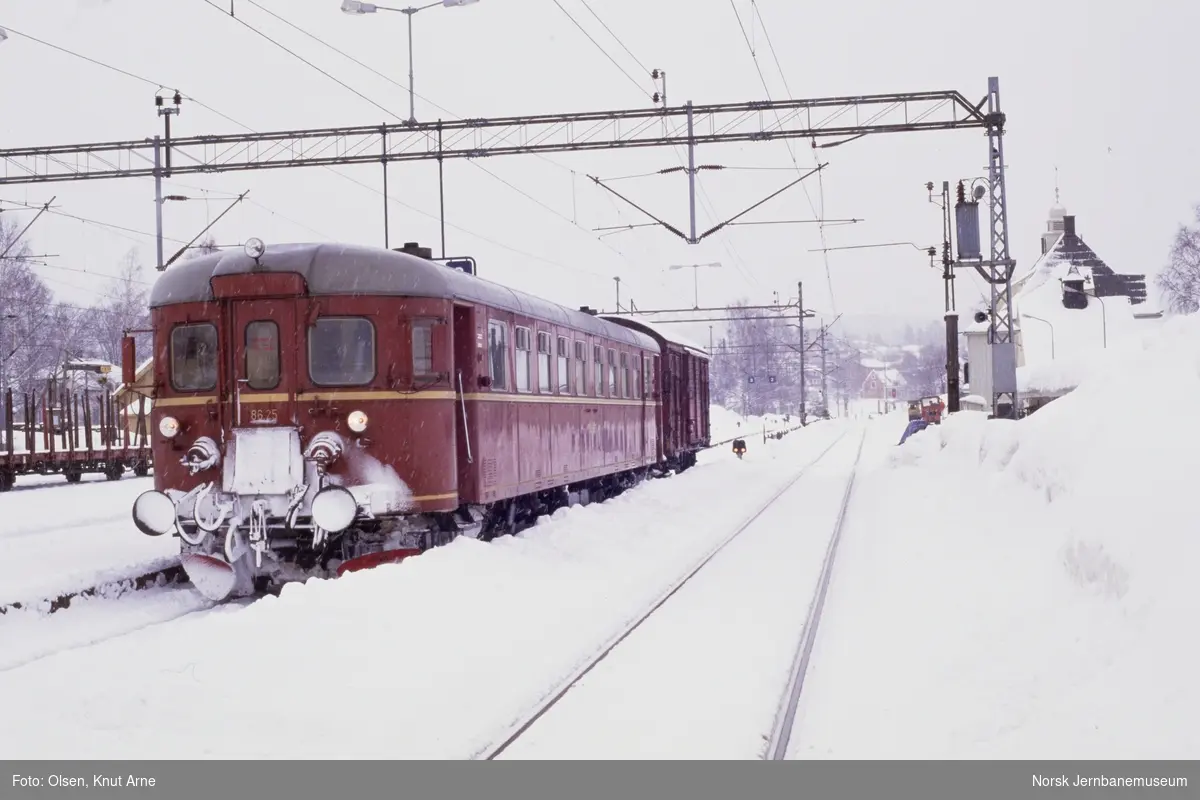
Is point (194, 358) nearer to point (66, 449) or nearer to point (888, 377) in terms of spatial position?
point (66, 449)

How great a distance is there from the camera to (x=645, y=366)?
76.1 ft

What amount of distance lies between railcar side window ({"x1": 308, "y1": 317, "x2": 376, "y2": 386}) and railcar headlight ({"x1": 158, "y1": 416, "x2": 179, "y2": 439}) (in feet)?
4.77

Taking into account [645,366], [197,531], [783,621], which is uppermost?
[645,366]

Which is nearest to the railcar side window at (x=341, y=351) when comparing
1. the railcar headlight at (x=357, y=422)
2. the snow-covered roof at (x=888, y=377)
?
the railcar headlight at (x=357, y=422)

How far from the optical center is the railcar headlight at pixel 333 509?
10.4 metres

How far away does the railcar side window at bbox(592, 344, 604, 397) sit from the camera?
1845 centimetres

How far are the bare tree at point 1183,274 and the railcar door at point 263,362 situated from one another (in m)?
50.9

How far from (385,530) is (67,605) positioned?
9.56 ft

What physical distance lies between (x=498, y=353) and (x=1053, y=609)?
6774mm

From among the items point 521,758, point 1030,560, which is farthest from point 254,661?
point 1030,560

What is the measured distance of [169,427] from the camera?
11.4 meters

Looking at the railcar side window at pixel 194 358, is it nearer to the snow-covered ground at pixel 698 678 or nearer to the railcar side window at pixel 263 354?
the railcar side window at pixel 263 354

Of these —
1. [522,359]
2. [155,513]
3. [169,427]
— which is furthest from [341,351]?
[522,359]

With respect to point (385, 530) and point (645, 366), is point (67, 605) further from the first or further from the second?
point (645, 366)
